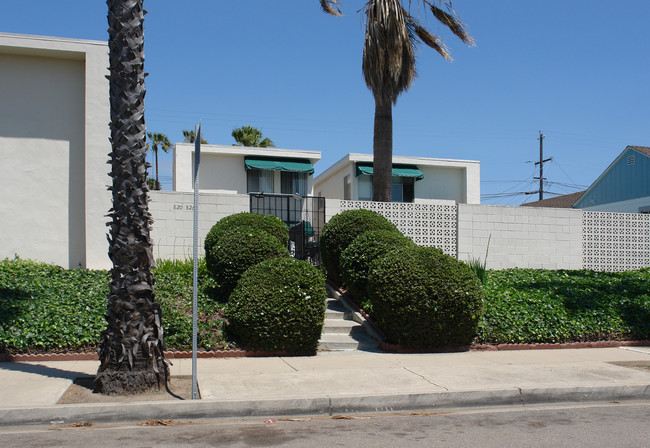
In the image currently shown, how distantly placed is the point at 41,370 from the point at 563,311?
9.26m

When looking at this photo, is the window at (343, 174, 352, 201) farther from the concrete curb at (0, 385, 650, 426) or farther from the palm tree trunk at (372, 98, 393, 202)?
the concrete curb at (0, 385, 650, 426)

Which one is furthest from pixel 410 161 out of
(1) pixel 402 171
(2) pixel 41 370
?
(2) pixel 41 370

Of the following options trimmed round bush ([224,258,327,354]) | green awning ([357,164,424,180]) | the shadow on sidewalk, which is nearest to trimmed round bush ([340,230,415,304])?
trimmed round bush ([224,258,327,354])

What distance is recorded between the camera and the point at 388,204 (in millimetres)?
15164

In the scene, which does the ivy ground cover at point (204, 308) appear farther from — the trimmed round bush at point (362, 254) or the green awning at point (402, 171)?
the green awning at point (402, 171)

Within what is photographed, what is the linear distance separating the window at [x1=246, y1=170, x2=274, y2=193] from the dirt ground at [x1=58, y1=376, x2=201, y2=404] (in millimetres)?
18455

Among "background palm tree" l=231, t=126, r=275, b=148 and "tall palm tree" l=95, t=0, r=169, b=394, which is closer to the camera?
"tall palm tree" l=95, t=0, r=169, b=394

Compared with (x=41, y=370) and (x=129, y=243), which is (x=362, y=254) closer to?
(x=129, y=243)

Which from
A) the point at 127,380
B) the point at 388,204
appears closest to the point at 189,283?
the point at 127,380

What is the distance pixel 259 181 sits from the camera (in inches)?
1014

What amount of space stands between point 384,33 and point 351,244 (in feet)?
21.3

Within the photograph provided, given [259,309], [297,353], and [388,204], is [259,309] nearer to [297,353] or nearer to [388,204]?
[297,353]

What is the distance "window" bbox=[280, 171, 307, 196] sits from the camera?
26000mm

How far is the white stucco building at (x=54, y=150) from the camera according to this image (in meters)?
13.2
